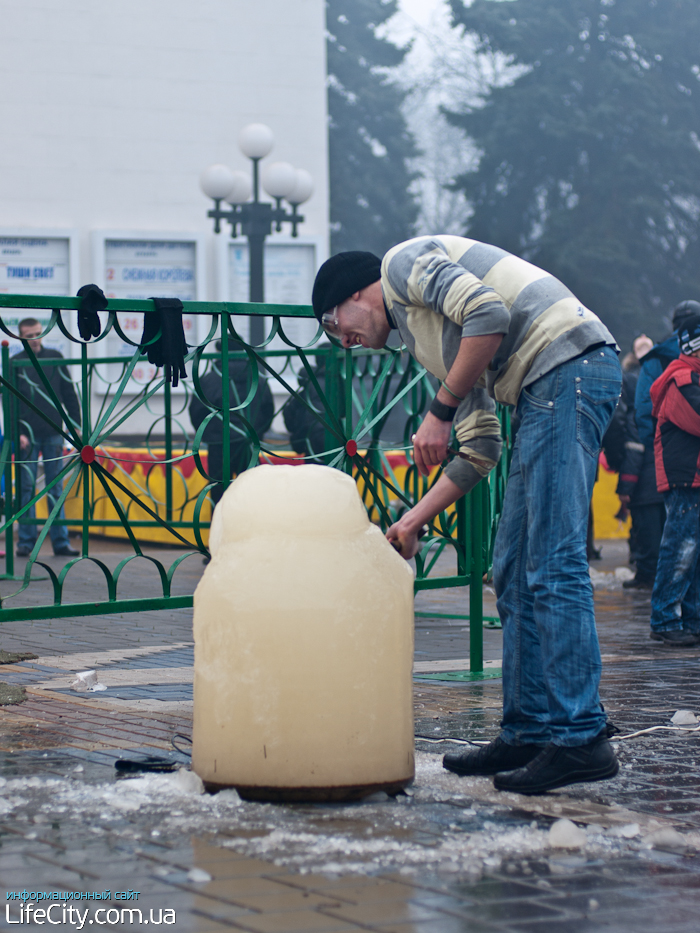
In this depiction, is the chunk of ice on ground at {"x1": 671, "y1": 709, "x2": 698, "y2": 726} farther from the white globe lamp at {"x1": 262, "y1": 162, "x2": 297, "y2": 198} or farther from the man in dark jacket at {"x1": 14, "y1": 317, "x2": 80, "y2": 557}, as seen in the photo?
the white globe lamp at {"x1": 262, "y1": 162, "x2": 297, "y2": 198}

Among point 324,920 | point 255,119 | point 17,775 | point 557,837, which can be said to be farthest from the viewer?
point 255,119

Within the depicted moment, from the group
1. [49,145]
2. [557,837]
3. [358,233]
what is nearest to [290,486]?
[557,837]

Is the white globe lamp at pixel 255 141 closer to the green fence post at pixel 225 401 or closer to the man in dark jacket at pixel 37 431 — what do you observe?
the man in dark jacket at pixel 37 431

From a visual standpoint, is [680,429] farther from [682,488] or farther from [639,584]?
[639,584]

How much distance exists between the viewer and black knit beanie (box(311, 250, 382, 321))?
3744 millimetres

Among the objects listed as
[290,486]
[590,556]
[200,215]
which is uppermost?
[200,215]

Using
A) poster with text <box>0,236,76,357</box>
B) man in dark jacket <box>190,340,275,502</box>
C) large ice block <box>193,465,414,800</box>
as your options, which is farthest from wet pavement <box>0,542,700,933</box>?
poster with text <box>0,236,76,357</box>

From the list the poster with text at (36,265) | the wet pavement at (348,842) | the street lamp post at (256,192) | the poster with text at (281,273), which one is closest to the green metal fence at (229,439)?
the wet pavement at (348,842)

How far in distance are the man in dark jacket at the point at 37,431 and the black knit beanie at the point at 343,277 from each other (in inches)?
254

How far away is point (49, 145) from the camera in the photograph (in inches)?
766

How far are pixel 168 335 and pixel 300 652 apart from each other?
76.3 inches

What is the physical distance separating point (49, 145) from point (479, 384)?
1698 cm

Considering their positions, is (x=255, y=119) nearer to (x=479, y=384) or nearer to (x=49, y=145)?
(x=49, y=145)

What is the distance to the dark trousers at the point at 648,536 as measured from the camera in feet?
33.1
